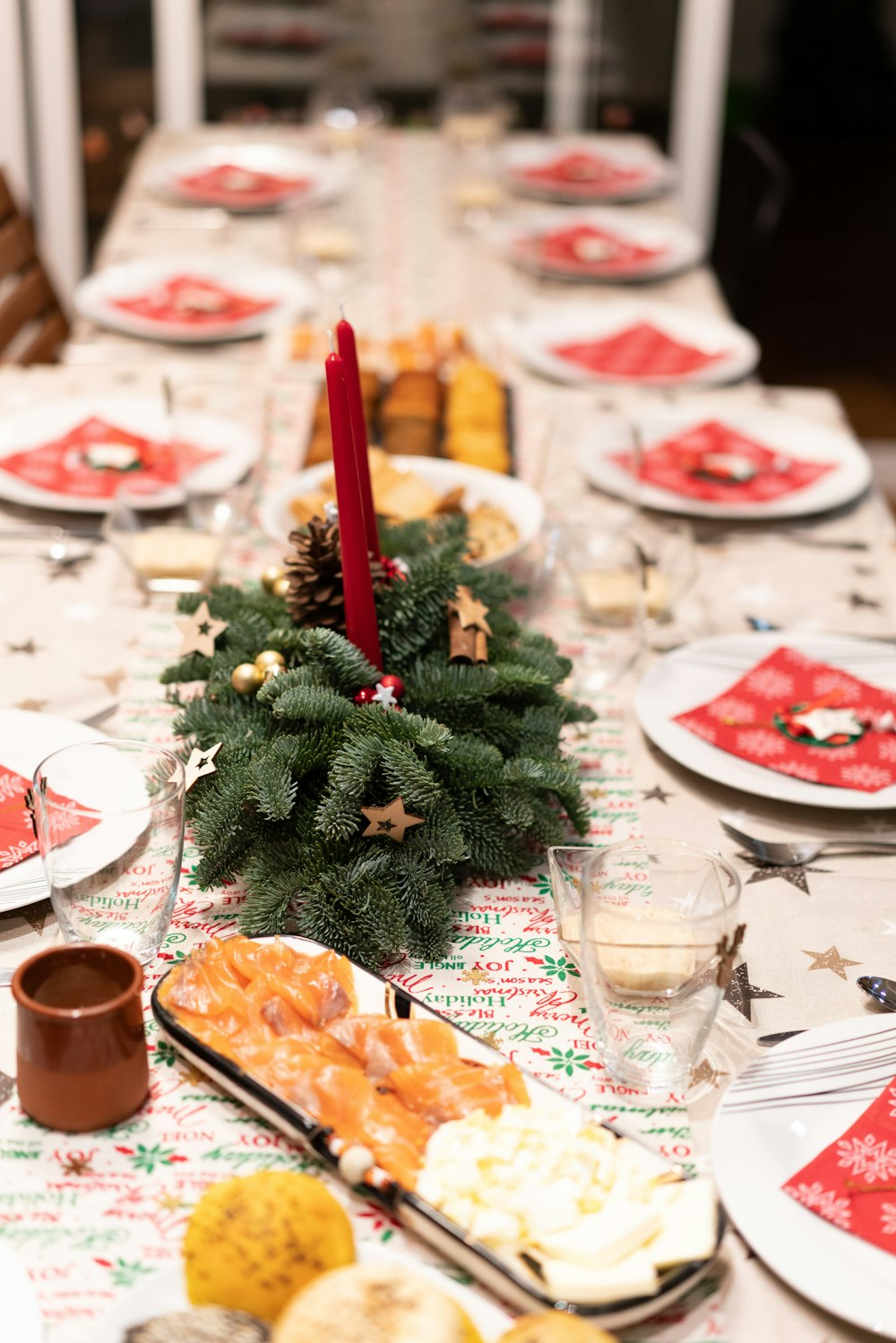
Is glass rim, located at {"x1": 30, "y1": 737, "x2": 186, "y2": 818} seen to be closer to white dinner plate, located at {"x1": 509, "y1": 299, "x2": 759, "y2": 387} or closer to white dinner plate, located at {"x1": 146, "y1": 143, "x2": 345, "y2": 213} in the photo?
white dinner plate, located at {"x1": 509, "y1": 299, "x2": 759, "y2": 387}

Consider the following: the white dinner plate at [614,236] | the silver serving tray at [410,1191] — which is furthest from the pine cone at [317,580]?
the white dinner plate at [614,236]

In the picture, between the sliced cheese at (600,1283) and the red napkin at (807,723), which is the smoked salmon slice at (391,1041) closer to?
the sliced cheese at (600,1283)

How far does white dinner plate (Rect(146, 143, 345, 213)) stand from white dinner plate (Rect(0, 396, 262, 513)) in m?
0.97

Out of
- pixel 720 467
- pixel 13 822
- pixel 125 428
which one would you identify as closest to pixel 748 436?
pixel 720 467

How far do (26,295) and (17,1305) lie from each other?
7.29 feet

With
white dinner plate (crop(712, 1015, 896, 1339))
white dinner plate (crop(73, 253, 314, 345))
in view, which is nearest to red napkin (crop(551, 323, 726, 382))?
white dinner plate (crop(73, 253, 314, 345))

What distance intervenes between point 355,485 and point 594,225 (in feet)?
6.22

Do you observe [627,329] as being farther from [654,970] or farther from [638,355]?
[654,970]

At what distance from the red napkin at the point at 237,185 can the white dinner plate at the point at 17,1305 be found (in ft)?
7.59

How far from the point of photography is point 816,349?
4.77m

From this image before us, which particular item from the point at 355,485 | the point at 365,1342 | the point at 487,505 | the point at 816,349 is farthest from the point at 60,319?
the point at 816,349

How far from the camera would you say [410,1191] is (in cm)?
71

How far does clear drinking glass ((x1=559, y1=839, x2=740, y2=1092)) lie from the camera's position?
32.3 inches

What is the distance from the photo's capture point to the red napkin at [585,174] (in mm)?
2883
